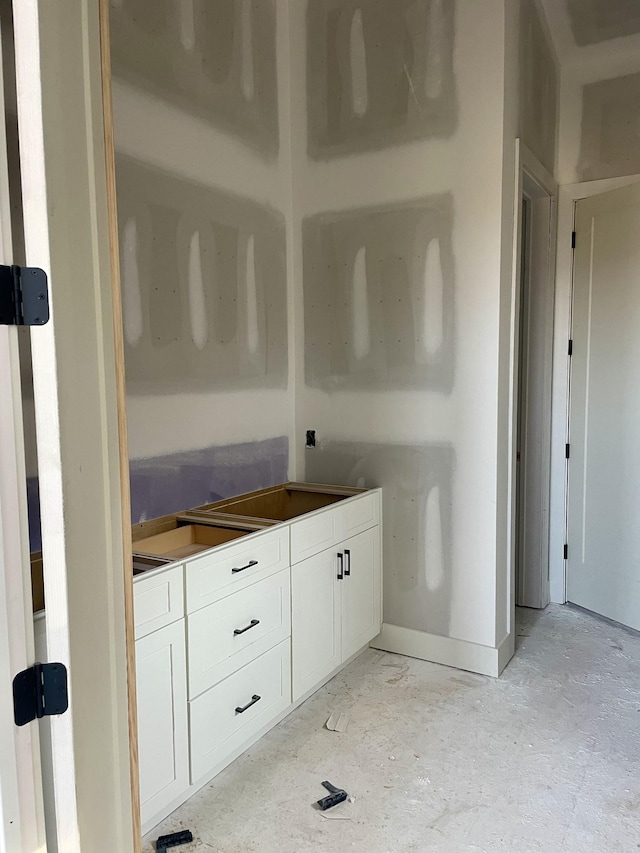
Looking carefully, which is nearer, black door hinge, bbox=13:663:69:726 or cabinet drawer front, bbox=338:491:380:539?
black door hinge, bbox=13:663:69:726

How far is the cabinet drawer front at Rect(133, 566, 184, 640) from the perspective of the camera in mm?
1860

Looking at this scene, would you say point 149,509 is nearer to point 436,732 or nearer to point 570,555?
point 436,732

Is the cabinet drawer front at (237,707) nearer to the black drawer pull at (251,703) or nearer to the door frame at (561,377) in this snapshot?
the black drawer pull at (251,703)

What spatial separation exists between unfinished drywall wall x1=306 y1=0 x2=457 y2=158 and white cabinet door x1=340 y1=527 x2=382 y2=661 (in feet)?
6.25

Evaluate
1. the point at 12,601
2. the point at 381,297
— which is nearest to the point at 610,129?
the point at 381,297

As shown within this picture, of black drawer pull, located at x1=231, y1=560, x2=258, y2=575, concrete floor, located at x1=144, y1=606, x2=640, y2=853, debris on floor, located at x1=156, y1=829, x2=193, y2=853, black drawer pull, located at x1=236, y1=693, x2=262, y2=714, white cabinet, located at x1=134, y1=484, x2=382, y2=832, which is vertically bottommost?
concrete floor, located at x1=144, y1=606, x2=640, y2=853

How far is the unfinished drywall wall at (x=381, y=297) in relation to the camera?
3.05 m

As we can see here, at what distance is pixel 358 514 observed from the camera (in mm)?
3041

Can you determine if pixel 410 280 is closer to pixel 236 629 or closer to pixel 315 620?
pixel 315 620

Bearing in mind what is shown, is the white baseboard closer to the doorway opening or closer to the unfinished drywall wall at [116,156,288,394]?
the doorway opening

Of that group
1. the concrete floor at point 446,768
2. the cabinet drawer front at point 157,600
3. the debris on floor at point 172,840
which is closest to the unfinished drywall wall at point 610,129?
the concrete floor at point 446,768

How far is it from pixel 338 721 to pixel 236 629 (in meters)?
0.73

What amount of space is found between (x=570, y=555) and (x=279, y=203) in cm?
263

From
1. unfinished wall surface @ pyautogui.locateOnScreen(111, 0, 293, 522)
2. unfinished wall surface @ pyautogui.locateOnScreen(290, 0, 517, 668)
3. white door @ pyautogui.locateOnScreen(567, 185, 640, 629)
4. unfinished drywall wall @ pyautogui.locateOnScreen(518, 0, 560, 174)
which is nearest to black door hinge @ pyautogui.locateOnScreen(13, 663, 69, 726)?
unfinished wall surface @ pyautogui.locateOnScreen(111, 0, 293, 522)
